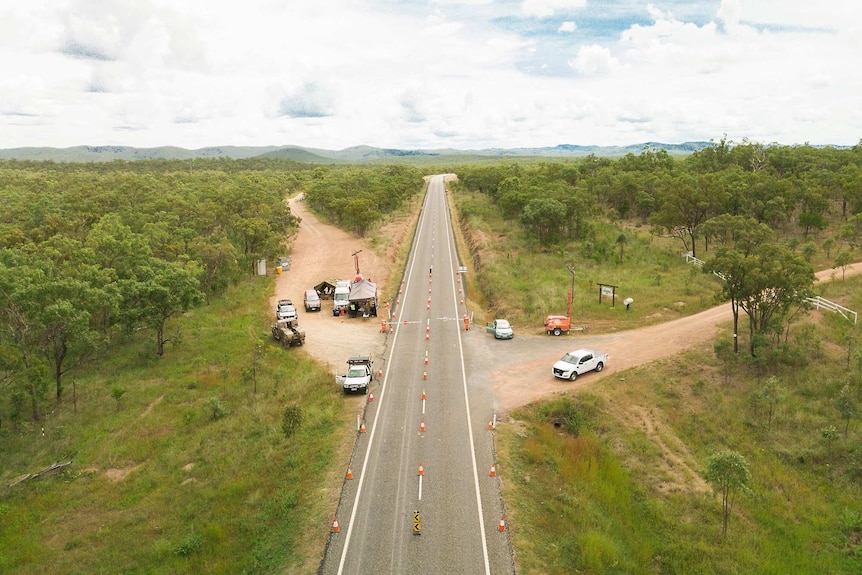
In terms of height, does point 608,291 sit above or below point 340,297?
above

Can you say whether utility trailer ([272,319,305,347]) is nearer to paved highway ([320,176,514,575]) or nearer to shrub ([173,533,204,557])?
paved highway ([320,176,514,575])

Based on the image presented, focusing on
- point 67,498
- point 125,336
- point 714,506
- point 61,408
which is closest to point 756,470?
point 714,506

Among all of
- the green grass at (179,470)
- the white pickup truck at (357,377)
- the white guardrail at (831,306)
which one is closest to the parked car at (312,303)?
the green grass at (179,470)

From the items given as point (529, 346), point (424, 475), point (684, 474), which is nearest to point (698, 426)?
point (684, 474)

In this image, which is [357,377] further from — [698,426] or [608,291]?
[608,291]

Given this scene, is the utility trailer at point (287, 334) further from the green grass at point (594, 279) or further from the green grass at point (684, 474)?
the green grass at point (684, 474)

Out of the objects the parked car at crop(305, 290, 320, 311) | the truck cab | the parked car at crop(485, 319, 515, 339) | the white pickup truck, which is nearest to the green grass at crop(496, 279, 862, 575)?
the white pickup truck

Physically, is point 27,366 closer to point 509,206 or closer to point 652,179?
point 509,206
